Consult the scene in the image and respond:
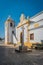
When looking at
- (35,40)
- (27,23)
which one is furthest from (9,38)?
(35,40)

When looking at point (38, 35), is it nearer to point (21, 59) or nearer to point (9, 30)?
point (21, 59)

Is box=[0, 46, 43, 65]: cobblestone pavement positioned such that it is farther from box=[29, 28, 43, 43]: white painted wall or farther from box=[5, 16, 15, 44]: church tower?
box=[5, 16, 15, 44]: church tower

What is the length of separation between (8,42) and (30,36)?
14.6 metres

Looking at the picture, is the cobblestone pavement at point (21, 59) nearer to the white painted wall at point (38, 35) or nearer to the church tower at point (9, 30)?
the white painted wall at point (38, 35)

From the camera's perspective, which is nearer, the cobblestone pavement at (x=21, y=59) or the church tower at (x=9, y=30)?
the cobblestone pavement at (x=21, y=59)

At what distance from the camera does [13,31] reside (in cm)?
3788

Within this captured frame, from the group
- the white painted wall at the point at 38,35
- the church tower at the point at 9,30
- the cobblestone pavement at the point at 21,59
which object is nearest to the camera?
the cobblestone pavement at the point at 21,59

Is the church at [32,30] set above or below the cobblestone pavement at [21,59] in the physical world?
above

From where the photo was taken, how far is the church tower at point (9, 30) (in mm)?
36938

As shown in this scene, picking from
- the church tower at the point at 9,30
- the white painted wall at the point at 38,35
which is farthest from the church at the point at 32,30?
the church tower at the point at 9,30

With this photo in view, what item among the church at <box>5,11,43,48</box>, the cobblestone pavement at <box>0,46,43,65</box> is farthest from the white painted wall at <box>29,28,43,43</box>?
the cobblestone pavement at <box>0,46,43,65</box>

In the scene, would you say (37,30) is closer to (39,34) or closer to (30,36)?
(39,34)

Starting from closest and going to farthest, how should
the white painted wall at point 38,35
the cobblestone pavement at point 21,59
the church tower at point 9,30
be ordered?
the cobblestone pavement at point 21,59
the white painted wall at point 38,35
the church tower at point 9,30

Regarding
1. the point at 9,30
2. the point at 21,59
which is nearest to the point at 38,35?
the point at 21,59
